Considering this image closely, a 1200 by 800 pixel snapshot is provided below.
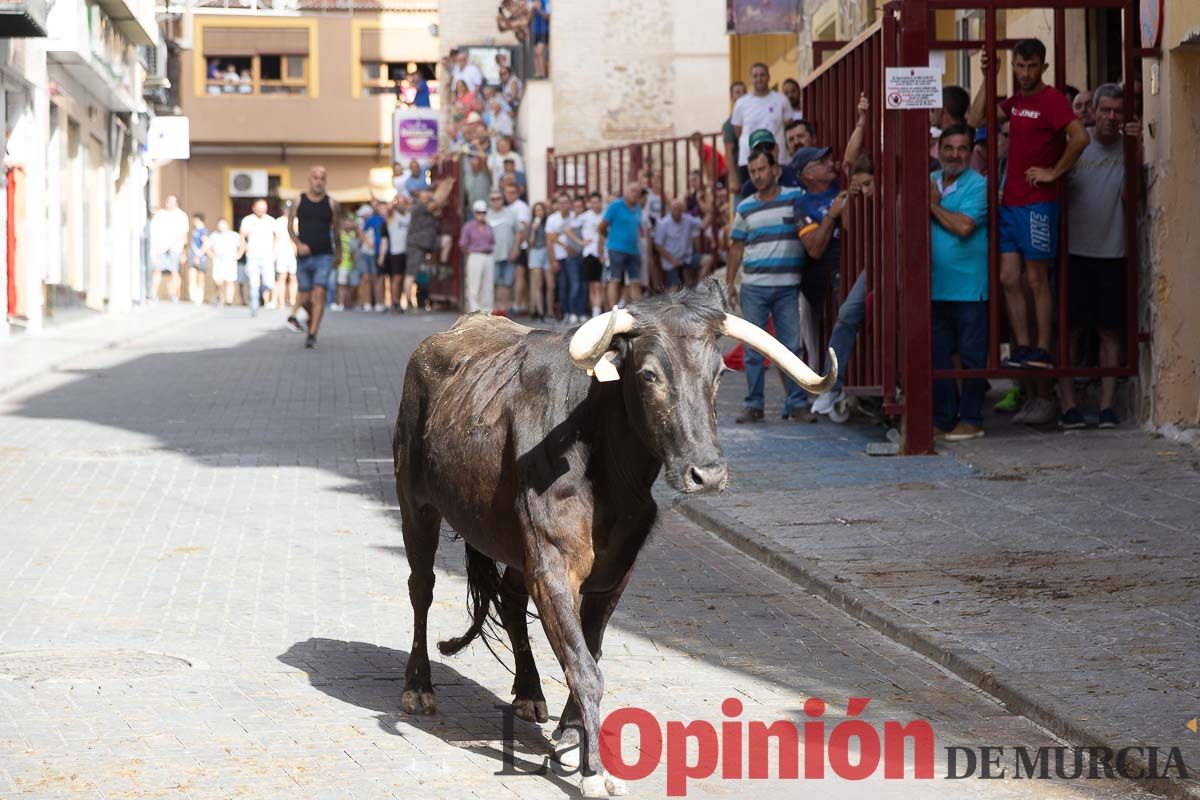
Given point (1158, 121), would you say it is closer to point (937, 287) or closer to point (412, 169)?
point (937, 287)

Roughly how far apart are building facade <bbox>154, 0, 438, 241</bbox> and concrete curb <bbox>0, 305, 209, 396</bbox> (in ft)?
71.5

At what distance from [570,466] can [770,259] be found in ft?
30.1

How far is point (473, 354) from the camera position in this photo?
257 inches

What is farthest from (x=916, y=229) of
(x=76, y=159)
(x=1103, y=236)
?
(x=76, y=159)

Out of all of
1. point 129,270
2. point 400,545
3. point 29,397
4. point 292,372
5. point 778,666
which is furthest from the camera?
point 129,270

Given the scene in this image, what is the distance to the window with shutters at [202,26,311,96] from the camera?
6250 centimetres

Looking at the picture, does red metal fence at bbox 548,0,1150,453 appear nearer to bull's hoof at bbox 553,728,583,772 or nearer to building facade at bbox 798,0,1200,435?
building facade at bbox 798,0,1200,435

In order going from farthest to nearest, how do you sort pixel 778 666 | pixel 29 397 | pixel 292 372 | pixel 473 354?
1. pixel 292 372
2. pixel 29 397
3. pixel 778 666
4. pixel 473 354

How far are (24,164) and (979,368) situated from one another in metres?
19.3

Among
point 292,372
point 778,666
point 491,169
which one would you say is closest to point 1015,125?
point 778,666

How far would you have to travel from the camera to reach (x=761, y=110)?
19906mm

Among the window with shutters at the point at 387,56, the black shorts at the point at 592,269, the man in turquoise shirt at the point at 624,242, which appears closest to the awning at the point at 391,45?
the window with shutters at the point at 387,56

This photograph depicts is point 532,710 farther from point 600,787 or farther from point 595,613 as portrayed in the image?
point 600,787

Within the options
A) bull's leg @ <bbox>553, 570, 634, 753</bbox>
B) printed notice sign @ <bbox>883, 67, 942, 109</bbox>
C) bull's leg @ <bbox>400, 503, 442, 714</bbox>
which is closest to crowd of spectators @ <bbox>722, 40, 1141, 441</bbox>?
printed notice sign @ <bbox>883, 67, 942, 109</bbox>
